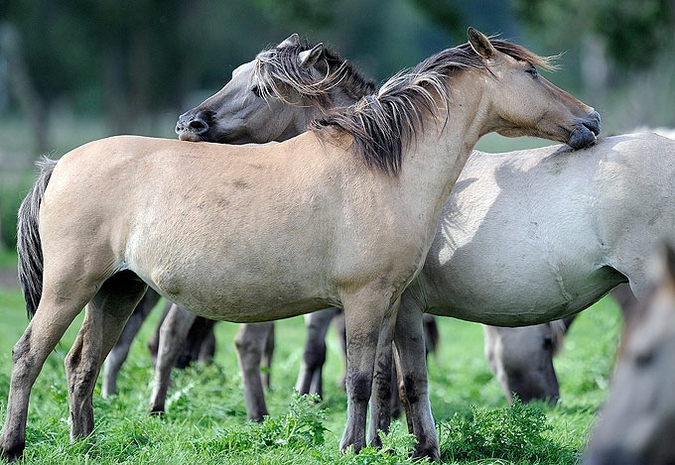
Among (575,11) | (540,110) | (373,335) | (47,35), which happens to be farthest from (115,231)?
(47,35)

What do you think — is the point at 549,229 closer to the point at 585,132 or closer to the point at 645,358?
the point at 585,132

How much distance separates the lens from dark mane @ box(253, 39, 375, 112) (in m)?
5.29

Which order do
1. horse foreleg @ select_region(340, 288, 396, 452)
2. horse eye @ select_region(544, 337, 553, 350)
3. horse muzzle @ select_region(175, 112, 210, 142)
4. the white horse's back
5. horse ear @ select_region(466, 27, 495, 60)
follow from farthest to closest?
1. horse eye @ select_region(544, 337, 553, 350)
2. horse muzzle @ select_region(175, 112, 210, 142)
3. horse ear @ select_region(466, 27, 495, 60)
4. the white horse's back
5. horse foreleg @ select_region(340, 288, 396, 452)

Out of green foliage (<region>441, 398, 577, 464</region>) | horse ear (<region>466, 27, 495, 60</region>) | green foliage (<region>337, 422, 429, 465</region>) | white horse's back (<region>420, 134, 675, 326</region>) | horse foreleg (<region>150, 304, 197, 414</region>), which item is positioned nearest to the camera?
green foliage (<region>337, 422, 429, 465</region>)

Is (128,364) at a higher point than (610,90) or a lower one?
lower

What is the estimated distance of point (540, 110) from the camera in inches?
182

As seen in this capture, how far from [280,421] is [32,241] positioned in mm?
1613

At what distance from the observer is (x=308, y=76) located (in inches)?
210

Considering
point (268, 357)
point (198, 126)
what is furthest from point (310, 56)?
point (268, 357)

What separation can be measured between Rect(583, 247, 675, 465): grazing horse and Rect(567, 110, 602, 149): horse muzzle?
7.71 feet

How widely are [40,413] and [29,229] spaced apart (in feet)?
5.05

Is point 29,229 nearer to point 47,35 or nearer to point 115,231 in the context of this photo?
point 115,231

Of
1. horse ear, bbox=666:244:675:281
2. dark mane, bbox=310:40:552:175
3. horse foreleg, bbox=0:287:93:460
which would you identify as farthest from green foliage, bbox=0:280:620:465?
horse ear, bbox=666:244:675:281

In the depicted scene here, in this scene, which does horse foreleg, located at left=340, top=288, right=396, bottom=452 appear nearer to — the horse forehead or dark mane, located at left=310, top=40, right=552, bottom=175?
dark mane, located at left=310, top=40, right=552, bottom=175
